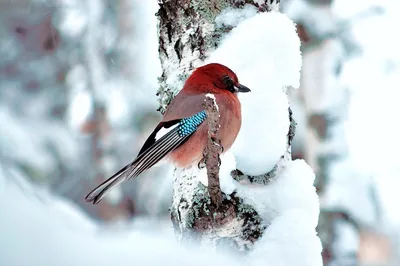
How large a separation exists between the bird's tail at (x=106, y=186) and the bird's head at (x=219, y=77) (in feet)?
0.96

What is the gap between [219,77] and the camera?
5.69 feet

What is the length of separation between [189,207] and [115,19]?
111 inches

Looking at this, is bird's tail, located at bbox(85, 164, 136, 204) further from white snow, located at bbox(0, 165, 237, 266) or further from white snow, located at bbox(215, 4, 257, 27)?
white snow, located at bbox(0, 165, 237, 266)

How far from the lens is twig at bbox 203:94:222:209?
1.06m

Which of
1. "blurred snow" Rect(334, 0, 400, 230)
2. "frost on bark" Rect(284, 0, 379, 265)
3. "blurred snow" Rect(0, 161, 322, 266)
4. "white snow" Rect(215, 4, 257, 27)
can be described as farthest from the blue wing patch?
"blurred snow" Rect(334, 0, 400, 230)

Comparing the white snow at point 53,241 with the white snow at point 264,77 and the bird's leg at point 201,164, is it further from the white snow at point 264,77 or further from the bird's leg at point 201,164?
the bird's leg at point 201,164

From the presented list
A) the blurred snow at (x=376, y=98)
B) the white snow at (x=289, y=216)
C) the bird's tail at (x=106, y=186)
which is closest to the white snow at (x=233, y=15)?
the white snow at (x=289, y=216)

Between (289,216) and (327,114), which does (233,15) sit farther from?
(327,114)

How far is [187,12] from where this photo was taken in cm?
152

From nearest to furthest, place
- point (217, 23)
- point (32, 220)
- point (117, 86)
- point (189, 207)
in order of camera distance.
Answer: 1. point (32, 220)
2. point (189, 207)
3. point (217, 23)
4. point (117, 86)

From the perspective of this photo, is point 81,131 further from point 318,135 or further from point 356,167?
point 356,167

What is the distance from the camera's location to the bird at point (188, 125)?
1.60m

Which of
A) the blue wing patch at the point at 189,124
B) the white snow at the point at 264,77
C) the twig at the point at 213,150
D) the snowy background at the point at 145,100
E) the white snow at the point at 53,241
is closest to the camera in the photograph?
the white snow at the point at 53,241

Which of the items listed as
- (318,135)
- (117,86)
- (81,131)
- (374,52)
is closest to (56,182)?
(81,131)
